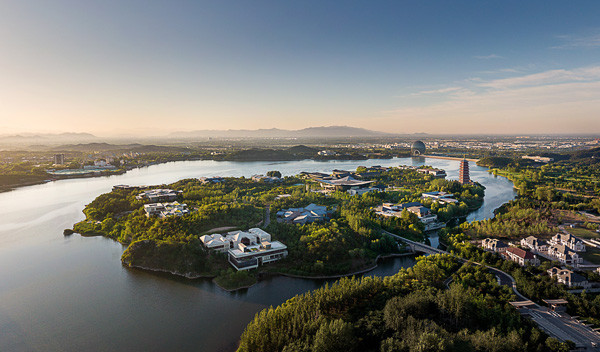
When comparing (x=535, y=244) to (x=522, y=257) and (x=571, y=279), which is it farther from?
(x=571, y=279)

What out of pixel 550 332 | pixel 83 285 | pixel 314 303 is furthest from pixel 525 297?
pixel 83 285

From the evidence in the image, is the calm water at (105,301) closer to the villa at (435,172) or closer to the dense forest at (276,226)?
the dense forest at (276,226)

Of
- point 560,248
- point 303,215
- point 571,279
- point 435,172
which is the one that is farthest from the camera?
point 435,172

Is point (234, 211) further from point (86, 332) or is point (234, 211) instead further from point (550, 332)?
point (550, 332)

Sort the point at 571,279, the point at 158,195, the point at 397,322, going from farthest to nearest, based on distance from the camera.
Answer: the point at 158,195, the point at 571,279, the point at 397,322

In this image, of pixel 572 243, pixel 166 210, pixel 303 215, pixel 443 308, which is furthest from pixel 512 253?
pixel 166 210

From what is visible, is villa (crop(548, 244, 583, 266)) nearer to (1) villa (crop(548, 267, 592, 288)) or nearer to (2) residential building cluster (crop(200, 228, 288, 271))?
(1) villa (crop(548, 267, 592, 288))

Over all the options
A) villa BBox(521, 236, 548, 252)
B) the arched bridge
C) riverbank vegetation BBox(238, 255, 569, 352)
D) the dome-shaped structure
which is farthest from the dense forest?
the dome-shaped structure
